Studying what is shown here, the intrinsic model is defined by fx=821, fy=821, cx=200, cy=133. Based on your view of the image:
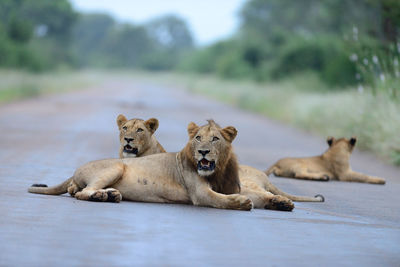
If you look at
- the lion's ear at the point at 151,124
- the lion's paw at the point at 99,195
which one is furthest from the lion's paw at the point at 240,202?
the lion's ear at the point at 151,124

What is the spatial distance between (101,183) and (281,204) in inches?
66.3

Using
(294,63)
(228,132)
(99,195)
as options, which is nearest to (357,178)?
(228,132)

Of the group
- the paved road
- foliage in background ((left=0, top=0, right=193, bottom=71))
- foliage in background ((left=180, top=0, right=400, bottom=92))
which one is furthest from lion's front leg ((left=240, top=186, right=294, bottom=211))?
foliage in background ((left=0, top=0, right=193, bottom=71))

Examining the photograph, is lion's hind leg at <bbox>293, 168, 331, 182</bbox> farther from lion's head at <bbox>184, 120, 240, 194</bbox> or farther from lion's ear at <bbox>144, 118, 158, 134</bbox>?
lion's head at <bbox>184, 120, 240, 194</bbox>

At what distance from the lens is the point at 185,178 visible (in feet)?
24.3

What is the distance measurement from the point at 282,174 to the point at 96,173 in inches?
168

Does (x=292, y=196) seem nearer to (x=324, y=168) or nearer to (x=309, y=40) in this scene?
(x=324, y=168)

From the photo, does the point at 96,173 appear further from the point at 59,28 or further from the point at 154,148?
the point at 59,28

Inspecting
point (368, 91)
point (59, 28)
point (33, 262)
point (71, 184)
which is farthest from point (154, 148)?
point (59, 28)

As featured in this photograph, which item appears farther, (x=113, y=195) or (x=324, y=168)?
(x=324, y=168)

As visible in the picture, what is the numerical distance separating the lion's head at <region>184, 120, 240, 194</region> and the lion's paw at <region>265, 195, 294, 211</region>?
382 millimetres

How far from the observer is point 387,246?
613 centimetres

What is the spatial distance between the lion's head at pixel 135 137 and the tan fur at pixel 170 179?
833 millimetres

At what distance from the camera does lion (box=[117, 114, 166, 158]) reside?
8594 mm
